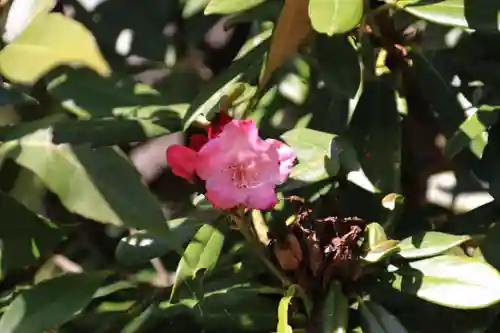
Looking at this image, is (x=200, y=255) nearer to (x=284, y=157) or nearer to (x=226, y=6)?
(x=284, y=157)

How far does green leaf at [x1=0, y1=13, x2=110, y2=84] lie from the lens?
70 centimetres

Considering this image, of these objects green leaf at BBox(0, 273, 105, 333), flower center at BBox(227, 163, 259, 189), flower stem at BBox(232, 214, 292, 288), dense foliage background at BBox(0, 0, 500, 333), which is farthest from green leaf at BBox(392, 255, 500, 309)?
green leaf at BBox(0, 273, 105, 333)

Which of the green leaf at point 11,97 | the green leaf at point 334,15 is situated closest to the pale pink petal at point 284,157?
the green leaf at point 334,15

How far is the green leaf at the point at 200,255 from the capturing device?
2.15ft

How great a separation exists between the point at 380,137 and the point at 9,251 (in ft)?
1.41

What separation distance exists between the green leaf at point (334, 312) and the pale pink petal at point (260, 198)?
140 millimetres

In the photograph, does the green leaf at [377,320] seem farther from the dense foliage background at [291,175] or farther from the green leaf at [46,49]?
the green leaf at [46,49]

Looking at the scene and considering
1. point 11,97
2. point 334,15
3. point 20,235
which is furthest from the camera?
point 20,235

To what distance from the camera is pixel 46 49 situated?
2.35ft

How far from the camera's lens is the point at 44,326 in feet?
2.41

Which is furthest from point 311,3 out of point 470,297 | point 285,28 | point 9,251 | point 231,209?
point 9,251

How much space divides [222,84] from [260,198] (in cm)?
13

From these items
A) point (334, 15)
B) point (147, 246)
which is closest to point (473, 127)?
point (334, 15)

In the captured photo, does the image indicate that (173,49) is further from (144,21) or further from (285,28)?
(285,28)
